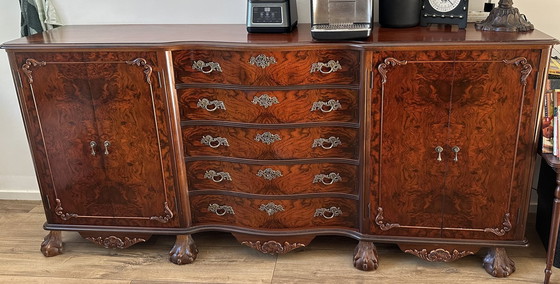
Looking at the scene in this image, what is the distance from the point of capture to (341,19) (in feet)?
6.14

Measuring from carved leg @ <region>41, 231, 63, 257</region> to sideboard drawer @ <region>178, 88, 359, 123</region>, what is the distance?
874 millimetres

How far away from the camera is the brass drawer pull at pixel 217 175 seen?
6.84ft

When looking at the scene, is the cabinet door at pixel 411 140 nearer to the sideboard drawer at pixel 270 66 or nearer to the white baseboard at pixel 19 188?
the sideboard drawer at pixel 270 66

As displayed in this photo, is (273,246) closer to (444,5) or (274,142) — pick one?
(274,142)

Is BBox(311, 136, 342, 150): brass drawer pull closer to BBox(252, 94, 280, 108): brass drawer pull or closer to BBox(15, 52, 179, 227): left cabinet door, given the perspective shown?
BBox(252, 94, 280, 108): brass drawer pull

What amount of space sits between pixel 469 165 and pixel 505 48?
0.45 m

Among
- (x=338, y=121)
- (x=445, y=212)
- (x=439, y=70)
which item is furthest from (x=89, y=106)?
(x=445, y=212)

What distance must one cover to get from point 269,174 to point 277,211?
0.17 metres

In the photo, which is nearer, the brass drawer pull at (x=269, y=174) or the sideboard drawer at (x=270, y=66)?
the sideboard drawer at (x=270, y=66)

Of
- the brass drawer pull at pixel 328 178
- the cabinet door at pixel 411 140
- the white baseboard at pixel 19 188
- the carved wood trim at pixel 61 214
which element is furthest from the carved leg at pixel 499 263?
the white baseboard at pixel 19 188

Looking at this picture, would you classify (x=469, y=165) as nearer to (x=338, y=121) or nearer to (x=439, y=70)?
(x=439, y=70)

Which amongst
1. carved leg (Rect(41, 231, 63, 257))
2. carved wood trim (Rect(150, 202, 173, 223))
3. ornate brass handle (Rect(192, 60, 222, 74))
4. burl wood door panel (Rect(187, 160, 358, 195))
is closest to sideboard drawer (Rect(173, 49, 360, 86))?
ornate brass handle (Rect(192, 60, 222, 74))

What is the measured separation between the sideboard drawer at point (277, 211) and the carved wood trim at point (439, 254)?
10.8 inches

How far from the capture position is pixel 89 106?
2.00 metres
